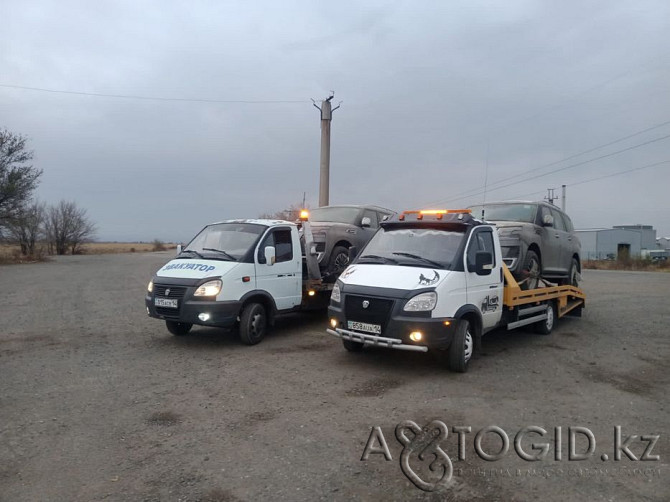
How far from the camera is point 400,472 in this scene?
3.98 metres

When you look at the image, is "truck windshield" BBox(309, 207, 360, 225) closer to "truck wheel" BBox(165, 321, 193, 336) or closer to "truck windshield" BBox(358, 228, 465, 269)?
"truck windshield" BBox(358, 228, 465, 269)

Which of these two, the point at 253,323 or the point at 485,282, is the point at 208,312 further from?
the point at 485,282

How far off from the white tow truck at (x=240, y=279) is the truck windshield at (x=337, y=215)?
1.15 metres

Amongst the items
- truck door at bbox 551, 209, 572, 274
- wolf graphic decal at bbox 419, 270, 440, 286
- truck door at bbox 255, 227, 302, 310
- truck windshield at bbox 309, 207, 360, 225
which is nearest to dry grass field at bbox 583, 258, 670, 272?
truck door at bbox 551, 209, 572, 274

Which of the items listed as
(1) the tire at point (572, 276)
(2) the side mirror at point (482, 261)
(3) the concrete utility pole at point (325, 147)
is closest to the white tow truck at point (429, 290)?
(2) the side mirror at point (482, 261)

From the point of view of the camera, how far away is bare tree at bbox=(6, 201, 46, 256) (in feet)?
109

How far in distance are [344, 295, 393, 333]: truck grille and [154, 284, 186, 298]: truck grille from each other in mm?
2695

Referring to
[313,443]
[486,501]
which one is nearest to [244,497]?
[313,443]

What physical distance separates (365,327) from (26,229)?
46655 mm

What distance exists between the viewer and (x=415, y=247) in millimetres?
7473

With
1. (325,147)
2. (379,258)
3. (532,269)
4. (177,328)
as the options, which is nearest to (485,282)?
(379,258)

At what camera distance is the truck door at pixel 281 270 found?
8.64 meters

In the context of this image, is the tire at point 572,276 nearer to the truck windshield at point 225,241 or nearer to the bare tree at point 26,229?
the truck windshield at point 225,241

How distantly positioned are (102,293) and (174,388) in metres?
11.3
